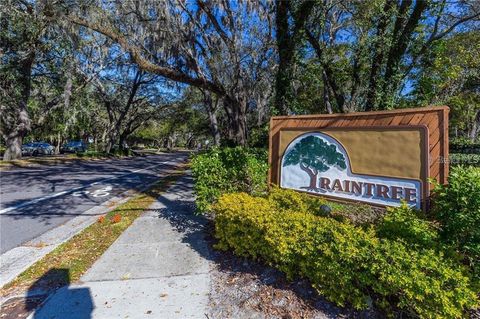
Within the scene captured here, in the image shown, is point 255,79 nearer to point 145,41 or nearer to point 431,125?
point 145,41

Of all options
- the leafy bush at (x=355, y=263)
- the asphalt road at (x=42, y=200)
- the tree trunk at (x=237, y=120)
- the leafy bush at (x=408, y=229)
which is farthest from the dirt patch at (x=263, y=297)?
the tree trunk at (x=237, y=120)

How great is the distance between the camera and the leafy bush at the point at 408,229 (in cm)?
253

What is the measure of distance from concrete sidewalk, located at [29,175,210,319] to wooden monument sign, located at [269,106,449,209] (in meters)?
1.94

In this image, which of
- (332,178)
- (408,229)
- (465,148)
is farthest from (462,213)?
(465,148)

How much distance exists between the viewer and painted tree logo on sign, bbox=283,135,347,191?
13.4ft

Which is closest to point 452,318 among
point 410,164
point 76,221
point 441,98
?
point 410,164

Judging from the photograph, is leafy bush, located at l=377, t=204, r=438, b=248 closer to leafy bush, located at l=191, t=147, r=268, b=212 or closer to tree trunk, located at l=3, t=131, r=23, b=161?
leafy bush, located at l=191, t=147, r=268, b=212

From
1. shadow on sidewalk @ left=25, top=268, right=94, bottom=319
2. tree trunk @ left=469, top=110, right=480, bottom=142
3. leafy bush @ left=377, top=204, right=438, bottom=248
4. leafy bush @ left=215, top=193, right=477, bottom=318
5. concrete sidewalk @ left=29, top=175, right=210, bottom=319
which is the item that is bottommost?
shadow on sidewalk @ left=25, top=268, right=94, bottom=319

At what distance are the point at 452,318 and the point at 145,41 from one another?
10.2 meters

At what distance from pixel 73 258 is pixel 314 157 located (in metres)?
3.85

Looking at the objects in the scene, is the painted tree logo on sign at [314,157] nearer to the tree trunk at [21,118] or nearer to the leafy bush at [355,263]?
the leafy bush at [355,263]

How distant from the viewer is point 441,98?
10953mm

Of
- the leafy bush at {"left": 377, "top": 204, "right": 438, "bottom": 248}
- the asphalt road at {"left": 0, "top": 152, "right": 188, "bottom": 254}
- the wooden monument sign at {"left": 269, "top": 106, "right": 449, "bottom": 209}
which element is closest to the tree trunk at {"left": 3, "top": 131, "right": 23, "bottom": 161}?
the asphalt road at {"left": 0, "top": 152, "right": 188, "bottom": 254}

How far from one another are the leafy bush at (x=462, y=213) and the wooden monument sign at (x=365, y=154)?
40cm
